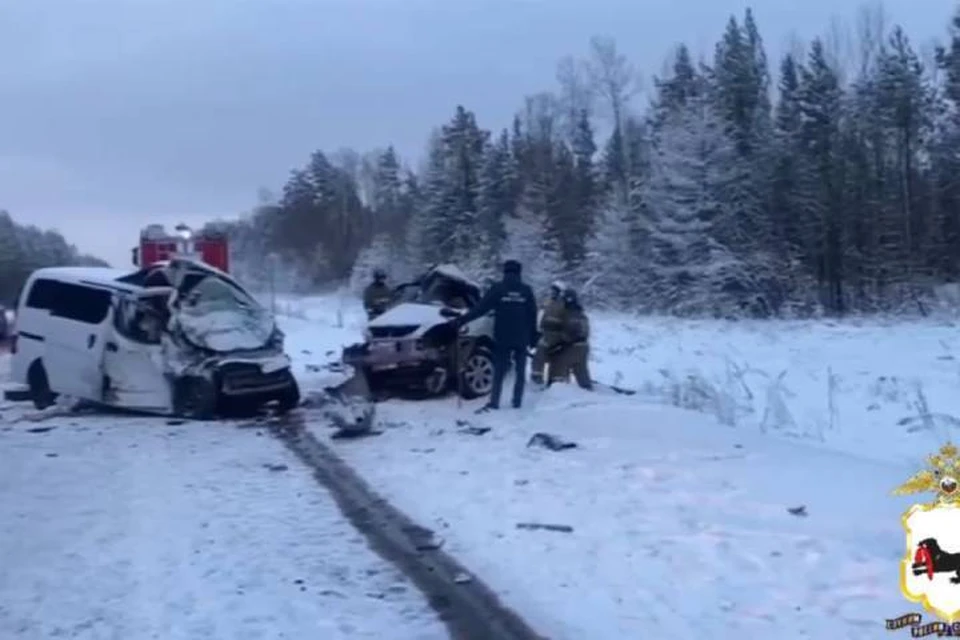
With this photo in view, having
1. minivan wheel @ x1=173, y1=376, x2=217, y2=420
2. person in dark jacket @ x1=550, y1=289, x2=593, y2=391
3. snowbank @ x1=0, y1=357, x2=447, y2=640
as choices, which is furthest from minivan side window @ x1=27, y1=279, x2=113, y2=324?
person in dark jacket @ x1=550, y1=289, x2=593, y2=391

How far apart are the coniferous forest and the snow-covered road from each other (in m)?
38.1

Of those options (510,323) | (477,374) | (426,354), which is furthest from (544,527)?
(426,354)

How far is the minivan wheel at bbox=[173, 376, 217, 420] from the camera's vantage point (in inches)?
585

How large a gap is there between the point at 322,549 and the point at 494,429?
5.04 m

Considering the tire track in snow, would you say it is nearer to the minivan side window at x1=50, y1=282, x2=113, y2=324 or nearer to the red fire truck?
the minivan side window at x1=50, y1=282, x2=113, y2=324

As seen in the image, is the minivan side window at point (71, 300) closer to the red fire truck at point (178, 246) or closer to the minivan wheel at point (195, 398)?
the minivan wheel at point (195, 398)

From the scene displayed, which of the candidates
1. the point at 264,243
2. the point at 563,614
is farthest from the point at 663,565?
the point at 264,243

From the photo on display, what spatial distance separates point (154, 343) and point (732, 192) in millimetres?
40346

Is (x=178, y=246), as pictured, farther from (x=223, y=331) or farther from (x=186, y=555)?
(x=186, y=555)

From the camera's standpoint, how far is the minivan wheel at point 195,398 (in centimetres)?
1485

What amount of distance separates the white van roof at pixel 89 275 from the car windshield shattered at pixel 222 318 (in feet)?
2.76

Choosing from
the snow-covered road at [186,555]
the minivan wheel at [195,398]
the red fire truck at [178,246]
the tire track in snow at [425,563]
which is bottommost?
the tire track in snow at [425,563]

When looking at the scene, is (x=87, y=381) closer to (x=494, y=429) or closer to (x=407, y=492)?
(x=494, y=429)

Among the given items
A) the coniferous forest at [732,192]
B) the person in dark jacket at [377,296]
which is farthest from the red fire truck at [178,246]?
the coniferous forest at [732,192]
